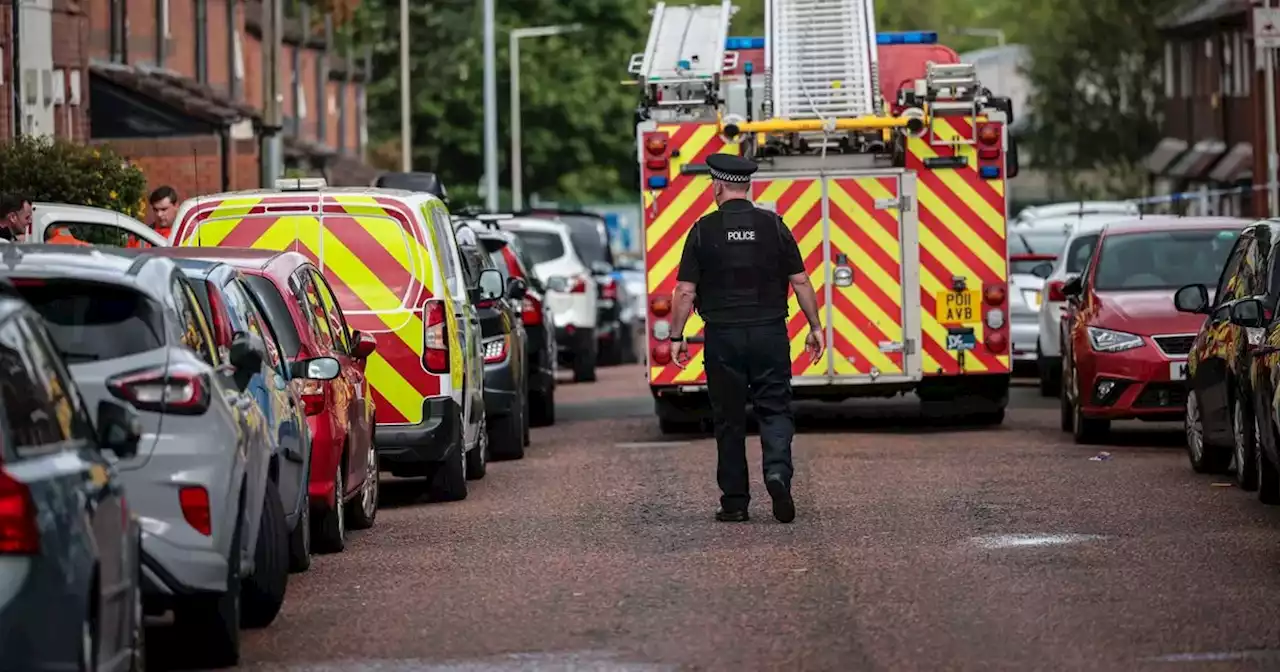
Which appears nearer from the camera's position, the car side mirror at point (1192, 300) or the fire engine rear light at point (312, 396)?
the fire engine rear light at point (312, 396)

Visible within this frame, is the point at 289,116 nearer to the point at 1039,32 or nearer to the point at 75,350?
the point at 1039,32

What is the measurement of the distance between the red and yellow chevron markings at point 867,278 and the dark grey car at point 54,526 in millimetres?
12665

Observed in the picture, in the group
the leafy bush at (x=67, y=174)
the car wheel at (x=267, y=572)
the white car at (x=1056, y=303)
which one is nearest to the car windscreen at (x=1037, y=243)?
the white car at (x=1056, y=303)

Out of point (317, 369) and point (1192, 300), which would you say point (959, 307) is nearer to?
point (1192, 300)

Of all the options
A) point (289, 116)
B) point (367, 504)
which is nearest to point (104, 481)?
point (367, 504)

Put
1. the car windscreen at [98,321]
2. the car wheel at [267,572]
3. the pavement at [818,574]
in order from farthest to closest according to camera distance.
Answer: the car wheel at [267,572]
the pavement at [818,574]
the car windscreen at [98,321]

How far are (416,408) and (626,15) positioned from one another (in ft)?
210

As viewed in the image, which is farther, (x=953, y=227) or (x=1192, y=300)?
(x=953, y=227)

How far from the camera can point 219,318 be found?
438 inches

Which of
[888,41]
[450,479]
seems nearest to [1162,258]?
[888,41]

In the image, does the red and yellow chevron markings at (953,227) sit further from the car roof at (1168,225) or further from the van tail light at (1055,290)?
the van tail light at (1055,290)

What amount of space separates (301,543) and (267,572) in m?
1.70

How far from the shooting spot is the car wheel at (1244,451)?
1566cm

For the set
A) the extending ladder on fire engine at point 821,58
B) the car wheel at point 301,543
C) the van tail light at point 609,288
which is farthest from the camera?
the van tail light at point 609,288
